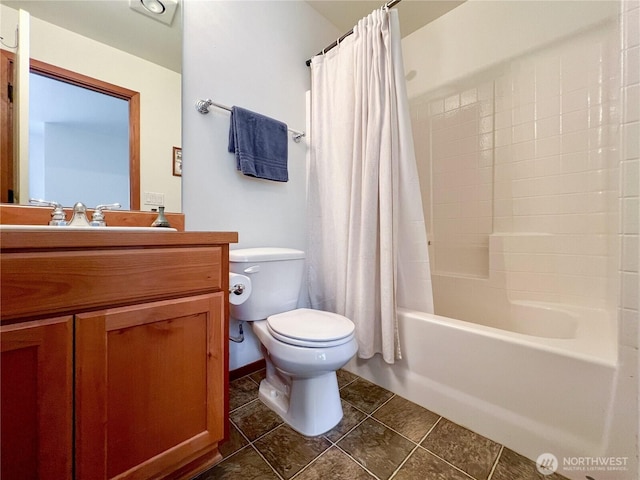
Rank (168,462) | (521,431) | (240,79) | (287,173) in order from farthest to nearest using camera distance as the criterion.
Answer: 1. (287,173)
2. (240,79)
3. (521,431)
4. (168,462)

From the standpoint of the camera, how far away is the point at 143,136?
1164mm

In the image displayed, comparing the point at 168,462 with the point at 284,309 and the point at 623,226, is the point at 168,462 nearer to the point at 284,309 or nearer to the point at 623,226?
the point at 284,309

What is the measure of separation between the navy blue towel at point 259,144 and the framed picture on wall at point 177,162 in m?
0.26

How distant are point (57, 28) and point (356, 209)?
140 centimetres

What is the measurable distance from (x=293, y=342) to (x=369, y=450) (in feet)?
1.58

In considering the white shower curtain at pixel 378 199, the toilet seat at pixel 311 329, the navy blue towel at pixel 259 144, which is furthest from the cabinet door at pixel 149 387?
the navy blue towel at pixel 259 144

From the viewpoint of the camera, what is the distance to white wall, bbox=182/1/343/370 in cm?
131

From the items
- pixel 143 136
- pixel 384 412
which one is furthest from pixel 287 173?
pixel 384 412

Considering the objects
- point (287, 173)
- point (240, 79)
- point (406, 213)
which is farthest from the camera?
point (287, 173)

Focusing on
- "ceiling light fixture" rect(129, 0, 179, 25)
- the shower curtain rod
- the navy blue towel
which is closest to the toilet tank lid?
the navy blue towel

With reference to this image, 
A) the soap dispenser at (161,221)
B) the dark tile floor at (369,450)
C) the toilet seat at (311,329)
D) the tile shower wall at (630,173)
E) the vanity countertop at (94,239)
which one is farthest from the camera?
the soap dispenser at (161,221)

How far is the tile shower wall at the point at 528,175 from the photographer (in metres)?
1.32

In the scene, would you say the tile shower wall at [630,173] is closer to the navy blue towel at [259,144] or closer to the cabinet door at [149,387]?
the cabinet door at [149,387]

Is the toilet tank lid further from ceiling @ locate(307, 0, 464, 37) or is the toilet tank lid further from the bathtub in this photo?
ceiling @ locate(307, 0, 464, 37)
